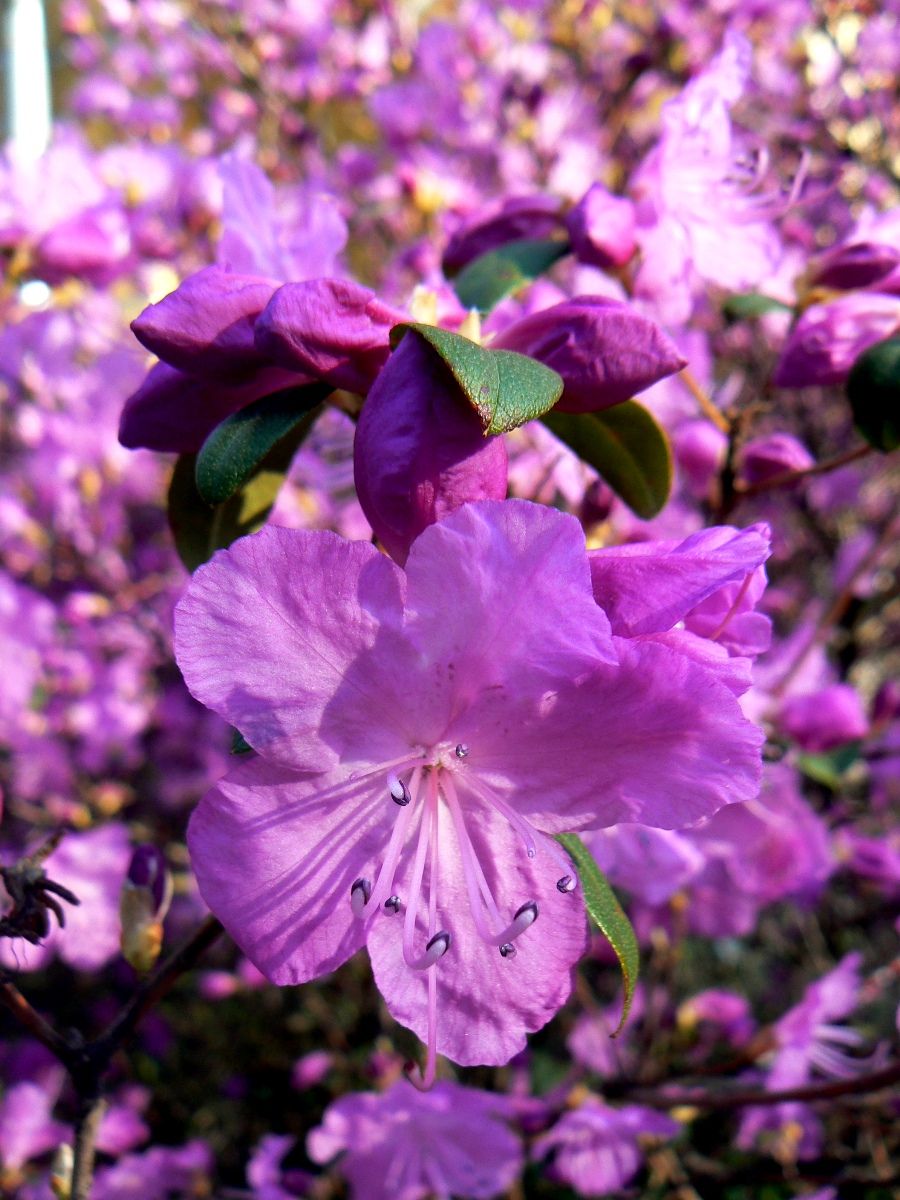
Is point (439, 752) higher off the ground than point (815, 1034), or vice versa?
point (439, 752)

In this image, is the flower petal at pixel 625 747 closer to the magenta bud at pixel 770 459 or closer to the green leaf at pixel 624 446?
the green leaf at pixel 624 446

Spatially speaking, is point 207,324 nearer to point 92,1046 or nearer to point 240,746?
point 240,746

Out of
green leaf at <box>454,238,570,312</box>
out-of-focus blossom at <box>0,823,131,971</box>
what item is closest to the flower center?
green leaf at <box>454,238,570,312</box>

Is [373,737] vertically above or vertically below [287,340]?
below

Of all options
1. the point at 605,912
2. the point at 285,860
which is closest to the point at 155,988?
the point at 285,860

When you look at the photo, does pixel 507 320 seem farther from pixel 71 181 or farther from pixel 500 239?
pixel 71 181

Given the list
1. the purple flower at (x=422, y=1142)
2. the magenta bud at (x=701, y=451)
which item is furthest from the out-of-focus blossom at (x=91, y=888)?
the magenta bud at (x=701, y=451)

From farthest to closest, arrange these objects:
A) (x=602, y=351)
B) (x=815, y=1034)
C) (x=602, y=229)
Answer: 1. (x=815, y=1034)
2. (x=602, y=229)
3. (x=602, y=351)

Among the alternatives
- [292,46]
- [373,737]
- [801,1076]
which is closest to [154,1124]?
[801,1076]
